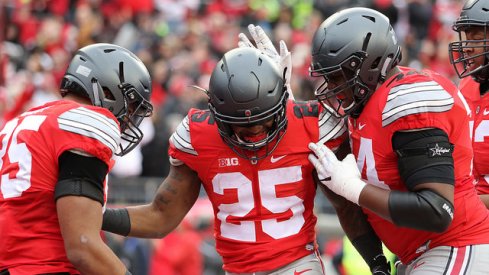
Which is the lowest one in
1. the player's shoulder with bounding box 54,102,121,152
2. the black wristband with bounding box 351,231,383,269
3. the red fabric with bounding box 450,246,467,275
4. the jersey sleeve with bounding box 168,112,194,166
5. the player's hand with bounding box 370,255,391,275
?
the player's hand with bounding box 370,255,391,275

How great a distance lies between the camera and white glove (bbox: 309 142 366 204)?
4452 millimetres

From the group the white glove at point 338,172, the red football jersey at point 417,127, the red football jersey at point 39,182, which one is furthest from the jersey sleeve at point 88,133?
the red football jersey at point 417,127

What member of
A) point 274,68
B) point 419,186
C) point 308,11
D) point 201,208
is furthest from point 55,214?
point 308,11

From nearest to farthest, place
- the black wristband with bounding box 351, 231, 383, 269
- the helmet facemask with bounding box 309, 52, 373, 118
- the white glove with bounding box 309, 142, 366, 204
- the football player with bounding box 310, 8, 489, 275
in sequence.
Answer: the football player with bounding box 310, 8, 489, 275 → the white glove with bounding box 309, 142, 366, 204 → the helmet facemask with bounding box 309, 52, 373, 118 → the black wristband with bounding box 351, 231, 383, 269

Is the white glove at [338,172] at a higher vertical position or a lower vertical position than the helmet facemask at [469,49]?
lower

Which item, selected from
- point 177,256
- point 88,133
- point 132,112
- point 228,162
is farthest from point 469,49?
point 177,256

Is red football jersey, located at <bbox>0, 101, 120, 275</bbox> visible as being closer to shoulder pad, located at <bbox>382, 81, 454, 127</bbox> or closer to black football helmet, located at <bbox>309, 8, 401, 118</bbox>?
black football helmet, located at <bbox>309, 8, 401, 118</bbox>

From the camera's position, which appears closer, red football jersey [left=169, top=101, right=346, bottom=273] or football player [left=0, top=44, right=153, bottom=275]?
football player [left=0, top=44, right=153, bottom=275]

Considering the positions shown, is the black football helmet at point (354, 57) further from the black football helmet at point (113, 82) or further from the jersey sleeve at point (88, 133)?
the jersey sleeve at point (88, 133)

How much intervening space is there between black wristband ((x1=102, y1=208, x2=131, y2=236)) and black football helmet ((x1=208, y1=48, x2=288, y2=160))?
758 millimetres

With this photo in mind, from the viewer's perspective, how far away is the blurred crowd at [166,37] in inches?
449

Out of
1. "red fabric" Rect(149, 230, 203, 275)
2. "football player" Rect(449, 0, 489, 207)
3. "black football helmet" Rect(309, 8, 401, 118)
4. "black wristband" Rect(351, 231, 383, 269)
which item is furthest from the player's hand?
"red fabric" Rect(149, 230, 203, 275)

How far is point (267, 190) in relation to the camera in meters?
4.73

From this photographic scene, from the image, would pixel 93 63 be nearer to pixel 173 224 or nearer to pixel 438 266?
pixel 173 224
